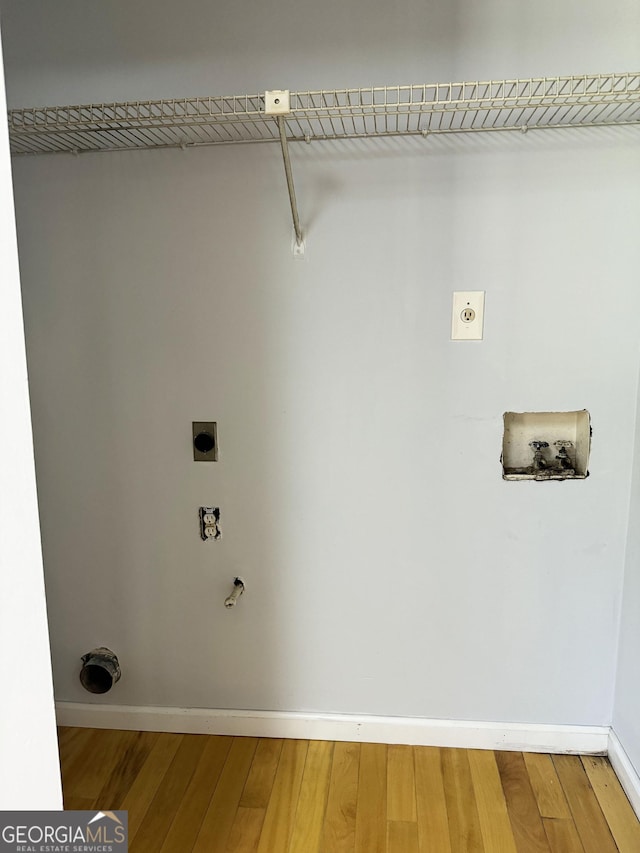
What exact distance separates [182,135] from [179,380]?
2.14ft

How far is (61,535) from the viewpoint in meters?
1.78

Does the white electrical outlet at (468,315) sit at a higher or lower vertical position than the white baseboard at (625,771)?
higher

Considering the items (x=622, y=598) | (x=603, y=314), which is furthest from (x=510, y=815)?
(x=603, y=314)

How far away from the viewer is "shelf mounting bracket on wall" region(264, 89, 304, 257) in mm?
1195

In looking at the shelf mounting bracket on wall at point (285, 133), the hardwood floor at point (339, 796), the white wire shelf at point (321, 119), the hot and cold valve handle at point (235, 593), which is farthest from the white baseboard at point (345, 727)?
the white wire shelf at point (321, 119)

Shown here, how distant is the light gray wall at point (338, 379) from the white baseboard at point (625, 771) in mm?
73

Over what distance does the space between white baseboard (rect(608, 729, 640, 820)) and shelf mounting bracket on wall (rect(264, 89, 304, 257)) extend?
1649mm

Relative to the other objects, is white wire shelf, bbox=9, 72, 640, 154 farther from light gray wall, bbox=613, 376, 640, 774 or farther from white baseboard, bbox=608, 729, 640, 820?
white baseboard, bbox=608, 729, 640, 820

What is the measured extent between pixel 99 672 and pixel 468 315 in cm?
154

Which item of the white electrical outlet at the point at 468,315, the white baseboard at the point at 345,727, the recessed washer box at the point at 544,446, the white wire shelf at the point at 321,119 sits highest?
the white wire shelf at the point at 321,119

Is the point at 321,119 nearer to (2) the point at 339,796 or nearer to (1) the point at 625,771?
(2) the point at 339,796

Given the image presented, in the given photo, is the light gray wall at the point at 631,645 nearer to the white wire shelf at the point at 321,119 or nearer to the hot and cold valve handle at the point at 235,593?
the white wire shelf at the point at 321,119

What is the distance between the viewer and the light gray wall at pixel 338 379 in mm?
1501

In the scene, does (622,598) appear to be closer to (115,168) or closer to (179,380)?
(179,380)
